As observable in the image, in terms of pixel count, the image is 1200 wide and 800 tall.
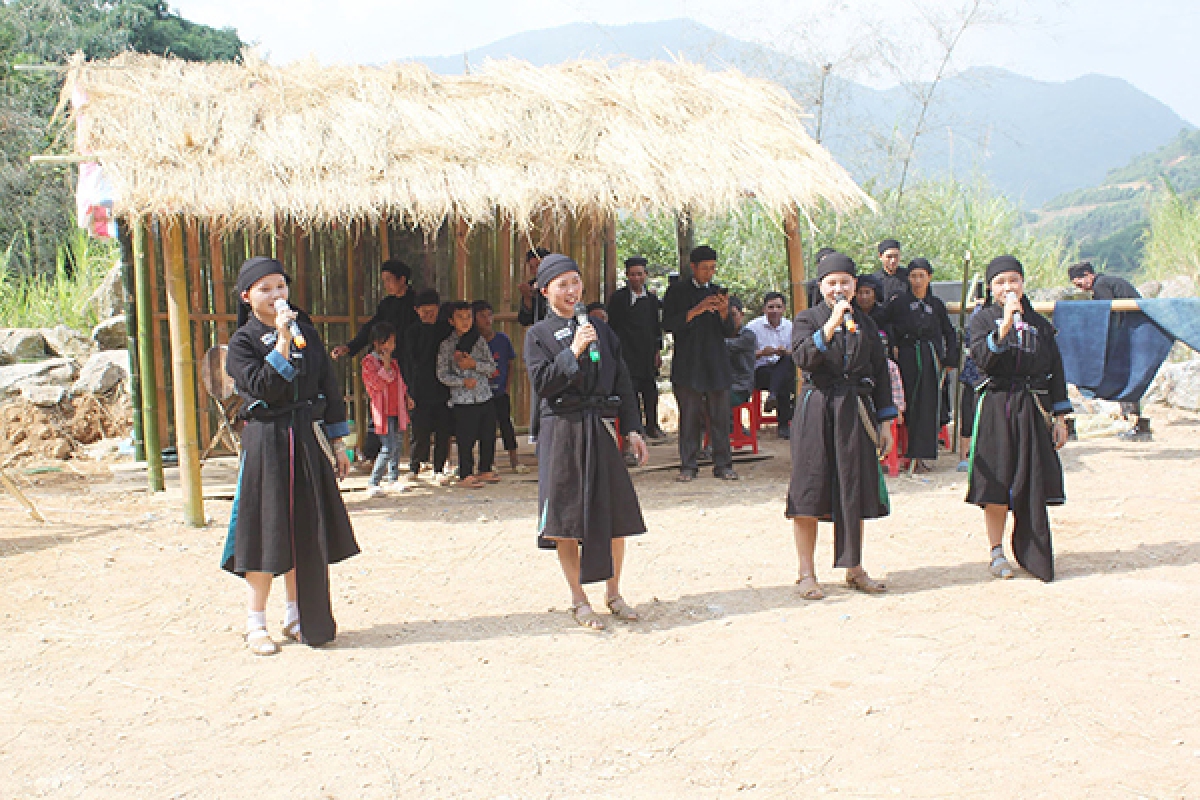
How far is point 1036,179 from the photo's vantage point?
152m

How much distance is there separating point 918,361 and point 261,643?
5.86m

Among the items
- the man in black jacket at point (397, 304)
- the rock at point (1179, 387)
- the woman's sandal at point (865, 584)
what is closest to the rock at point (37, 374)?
the man in black jacket at point (397, 304)

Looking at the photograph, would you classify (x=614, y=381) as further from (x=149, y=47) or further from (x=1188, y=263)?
(x=149, y=47)

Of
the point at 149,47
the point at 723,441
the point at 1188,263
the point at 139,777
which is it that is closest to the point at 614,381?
the point at 139,777

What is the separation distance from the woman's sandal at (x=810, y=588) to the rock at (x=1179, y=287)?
12236 millimetres

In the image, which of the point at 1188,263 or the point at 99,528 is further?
the point at 1188,263

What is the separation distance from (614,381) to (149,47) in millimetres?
21155

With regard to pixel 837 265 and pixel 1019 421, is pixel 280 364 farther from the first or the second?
pixel 1019 421

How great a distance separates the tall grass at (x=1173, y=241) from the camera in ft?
53.5

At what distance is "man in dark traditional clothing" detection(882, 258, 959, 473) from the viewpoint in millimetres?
8484

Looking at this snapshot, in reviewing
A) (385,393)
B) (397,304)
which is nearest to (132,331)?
(397,304)

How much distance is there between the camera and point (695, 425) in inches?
338

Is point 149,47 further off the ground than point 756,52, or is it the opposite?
point 149,47

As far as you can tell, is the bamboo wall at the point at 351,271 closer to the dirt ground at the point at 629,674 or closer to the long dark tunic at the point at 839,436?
the dirt ground at the point at 629,674
